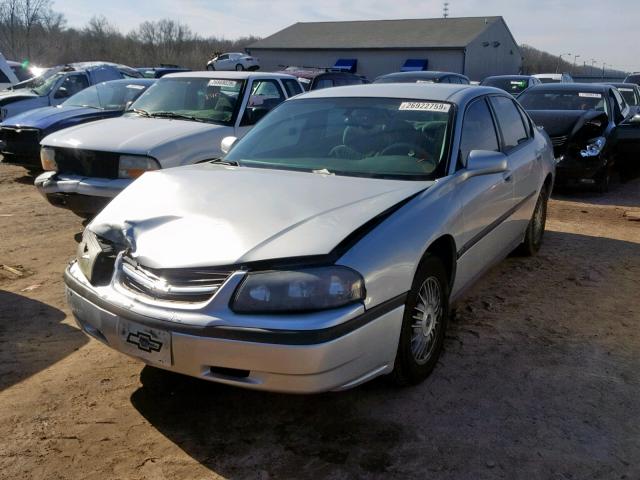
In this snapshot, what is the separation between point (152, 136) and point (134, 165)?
0.45 m

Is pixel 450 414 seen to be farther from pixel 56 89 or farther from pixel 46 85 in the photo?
pixel 46 85

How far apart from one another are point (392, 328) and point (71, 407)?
1.68m

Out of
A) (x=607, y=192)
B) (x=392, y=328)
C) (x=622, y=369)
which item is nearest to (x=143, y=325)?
(x=392, y=328)

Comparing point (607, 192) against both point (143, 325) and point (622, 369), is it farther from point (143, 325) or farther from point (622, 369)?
point (143, 325)

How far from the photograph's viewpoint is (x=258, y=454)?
9.21 feet

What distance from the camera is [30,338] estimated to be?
159 inches

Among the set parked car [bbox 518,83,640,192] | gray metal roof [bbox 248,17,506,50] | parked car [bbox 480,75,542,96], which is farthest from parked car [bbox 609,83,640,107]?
gray metal roof [bbox 248,17,506,50]

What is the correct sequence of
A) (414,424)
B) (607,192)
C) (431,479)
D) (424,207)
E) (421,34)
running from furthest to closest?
(421,34), (607,192), (424,207), (414,424), (431,479)

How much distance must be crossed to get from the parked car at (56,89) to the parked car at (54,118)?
9.10ft

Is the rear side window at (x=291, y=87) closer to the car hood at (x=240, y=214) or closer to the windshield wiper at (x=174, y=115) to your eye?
the windshield wiper at (x=174, y=115)

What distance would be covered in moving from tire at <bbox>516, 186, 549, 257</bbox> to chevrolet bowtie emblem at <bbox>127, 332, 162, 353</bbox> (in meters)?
3.84

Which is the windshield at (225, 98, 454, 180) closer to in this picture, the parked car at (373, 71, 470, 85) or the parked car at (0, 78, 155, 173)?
the parked car at (0, 78, 155, 173)

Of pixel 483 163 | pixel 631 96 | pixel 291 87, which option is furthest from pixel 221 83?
pixel 631 96

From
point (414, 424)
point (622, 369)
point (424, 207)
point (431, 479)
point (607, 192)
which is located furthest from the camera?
point (607, 192)
